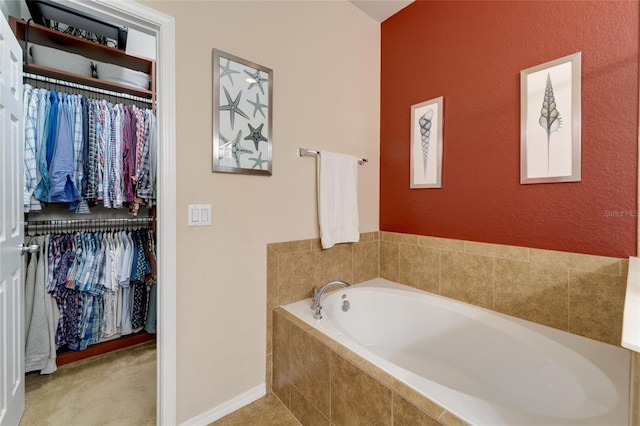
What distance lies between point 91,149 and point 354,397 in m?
2.24

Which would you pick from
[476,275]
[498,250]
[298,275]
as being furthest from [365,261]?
[498,250]

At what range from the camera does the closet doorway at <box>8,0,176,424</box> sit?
50.3 inches

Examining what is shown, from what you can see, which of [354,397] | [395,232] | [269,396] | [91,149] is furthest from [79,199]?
[395,232]

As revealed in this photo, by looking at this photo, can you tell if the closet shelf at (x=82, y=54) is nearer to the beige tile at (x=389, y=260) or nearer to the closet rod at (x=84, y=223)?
the closet rod at (x=84, y=223)

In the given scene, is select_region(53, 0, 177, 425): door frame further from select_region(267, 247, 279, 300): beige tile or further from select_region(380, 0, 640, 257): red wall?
select_region(380, 0, 640, 257): red wall

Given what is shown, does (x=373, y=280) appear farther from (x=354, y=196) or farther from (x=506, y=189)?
(x=506, y=189)

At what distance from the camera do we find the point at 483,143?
1667 mm

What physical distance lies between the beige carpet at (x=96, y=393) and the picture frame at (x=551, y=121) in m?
2.47

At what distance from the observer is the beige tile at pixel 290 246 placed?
168 cm

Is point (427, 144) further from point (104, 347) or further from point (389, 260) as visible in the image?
point (104, 347)

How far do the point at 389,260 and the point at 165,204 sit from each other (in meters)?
1.65

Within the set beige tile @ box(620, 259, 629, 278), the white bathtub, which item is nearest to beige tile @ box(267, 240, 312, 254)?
the white bathtub

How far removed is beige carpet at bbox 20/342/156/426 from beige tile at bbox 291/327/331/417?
2.70 feet

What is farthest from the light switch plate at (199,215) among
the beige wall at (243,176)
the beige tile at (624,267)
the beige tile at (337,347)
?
the beige tile at (624,267)
